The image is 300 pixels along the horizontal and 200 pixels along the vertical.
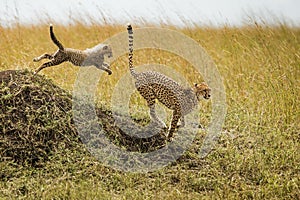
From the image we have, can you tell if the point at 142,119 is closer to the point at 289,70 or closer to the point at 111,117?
the point at 111,117

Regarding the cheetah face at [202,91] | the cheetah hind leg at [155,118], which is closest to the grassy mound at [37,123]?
the cheetah hind leg at [155,118]

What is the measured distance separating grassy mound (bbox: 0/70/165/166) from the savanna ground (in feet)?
0.05

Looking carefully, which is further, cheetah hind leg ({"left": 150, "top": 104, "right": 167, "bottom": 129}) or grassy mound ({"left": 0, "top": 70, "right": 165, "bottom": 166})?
cheetah hind leg ({"left": 150, "top": 104, "right": 167, "bottom": 129})

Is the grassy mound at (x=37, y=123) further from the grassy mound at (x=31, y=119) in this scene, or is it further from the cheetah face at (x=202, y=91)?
the cheetah face at (x=202, y=91)

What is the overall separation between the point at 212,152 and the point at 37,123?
168 centimetres

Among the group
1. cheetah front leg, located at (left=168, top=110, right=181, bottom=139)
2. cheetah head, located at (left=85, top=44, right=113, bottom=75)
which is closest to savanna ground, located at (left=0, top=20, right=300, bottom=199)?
cheetah front leg, located at (left=168, top=110, right=181, bottom=139)

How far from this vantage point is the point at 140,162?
5.31 metres

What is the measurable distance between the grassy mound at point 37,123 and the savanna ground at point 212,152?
0.01m

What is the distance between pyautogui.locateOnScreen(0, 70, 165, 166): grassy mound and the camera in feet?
17.5

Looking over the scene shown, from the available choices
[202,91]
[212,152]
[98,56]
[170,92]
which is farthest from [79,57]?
[212,152]

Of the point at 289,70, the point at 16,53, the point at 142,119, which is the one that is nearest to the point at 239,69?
the point at 289,70

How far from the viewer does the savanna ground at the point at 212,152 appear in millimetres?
4852

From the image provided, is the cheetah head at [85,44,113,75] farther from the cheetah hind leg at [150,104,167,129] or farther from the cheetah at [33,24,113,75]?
the cheetah hind leg at [150,104,167,129]

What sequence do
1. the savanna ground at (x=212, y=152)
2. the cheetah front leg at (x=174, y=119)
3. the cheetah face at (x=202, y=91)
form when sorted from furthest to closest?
1. the cheetah face at (x=202, y=91)
2. the cheetah front leg at (x=174, y=119)
3. the savanna ground at (x=212, y=152)
